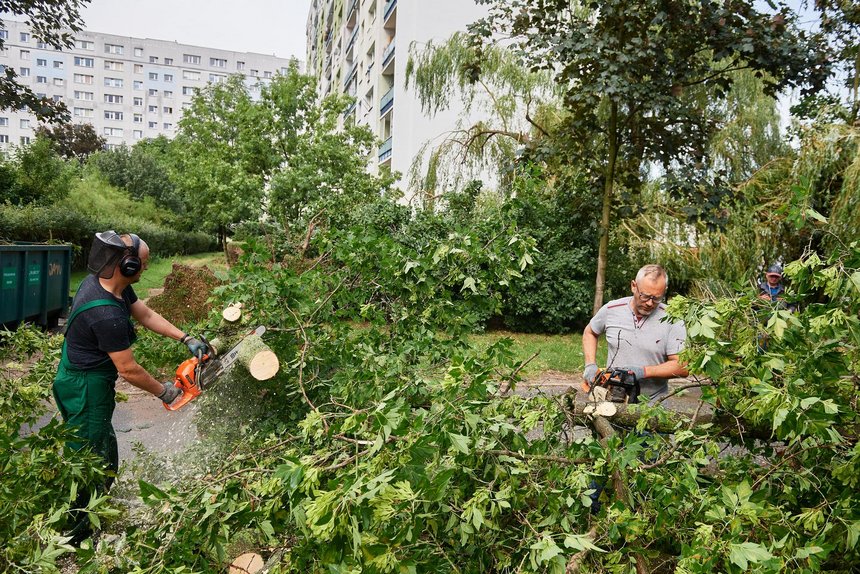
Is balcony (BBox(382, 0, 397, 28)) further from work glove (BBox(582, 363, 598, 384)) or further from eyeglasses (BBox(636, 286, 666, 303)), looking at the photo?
work glove (BBox(582, 363, 598, 384))

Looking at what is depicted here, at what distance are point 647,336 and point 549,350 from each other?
6.85 m

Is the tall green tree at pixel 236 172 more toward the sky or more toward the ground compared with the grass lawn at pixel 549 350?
more toward the sky

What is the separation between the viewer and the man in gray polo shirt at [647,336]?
3.17 m

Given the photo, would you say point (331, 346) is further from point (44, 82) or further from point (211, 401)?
point (44, 82)

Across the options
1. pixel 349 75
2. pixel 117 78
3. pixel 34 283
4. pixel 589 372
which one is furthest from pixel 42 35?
pixel 117 78

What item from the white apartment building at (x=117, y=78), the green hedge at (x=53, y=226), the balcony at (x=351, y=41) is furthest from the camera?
the white apartment building at (x=117, y=78)

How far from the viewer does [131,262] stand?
3.04m

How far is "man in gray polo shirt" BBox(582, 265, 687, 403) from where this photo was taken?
3172mm

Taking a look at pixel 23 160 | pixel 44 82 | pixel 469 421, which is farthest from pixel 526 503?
pixel 44 82

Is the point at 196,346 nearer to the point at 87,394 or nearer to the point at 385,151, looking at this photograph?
the point at 87,394

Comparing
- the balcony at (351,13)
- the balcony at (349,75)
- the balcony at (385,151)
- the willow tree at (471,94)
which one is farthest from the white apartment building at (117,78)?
the willow tree at (471,94)

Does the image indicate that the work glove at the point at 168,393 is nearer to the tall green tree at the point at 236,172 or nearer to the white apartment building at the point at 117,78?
the tall green tree at the point at 236,172

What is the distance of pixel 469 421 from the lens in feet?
5.39

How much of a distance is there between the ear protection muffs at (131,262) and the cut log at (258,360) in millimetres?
738
